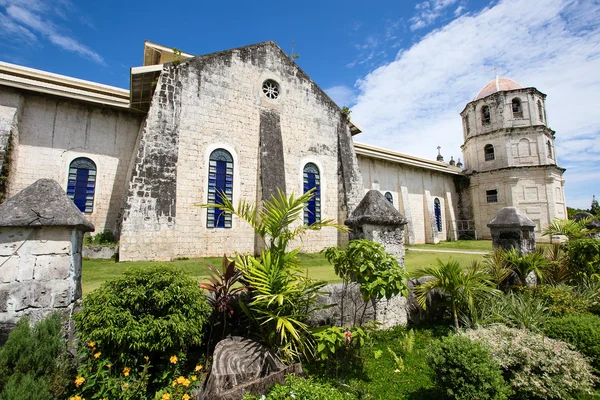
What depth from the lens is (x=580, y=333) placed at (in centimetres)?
394

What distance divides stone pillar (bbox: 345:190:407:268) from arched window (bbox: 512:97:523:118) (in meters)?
23.8

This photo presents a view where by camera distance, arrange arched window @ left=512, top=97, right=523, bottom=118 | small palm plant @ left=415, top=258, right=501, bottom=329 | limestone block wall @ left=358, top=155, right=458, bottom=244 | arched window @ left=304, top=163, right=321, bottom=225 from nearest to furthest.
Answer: small palm plant @ left=415, top=258, right=501, bottom=329 → arched window @ left=304, top=163, right=321, bottom=225 → limestone block wall @ left=358, top=155, right=458, bottom=244 → arched window @ left=512, top=97, right=523, bottom=118

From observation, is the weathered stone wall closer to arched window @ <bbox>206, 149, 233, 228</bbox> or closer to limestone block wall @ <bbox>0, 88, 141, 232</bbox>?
arched window @ <bbox>206, 149, 233, 228</bbox>

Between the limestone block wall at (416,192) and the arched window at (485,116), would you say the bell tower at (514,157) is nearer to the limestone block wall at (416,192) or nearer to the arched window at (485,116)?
the arched window at (485,116)

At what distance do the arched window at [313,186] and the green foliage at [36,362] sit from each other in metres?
10.6

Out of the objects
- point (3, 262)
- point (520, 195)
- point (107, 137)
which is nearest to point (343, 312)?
point (3, 262)

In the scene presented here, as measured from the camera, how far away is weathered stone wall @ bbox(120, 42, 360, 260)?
31.2ft

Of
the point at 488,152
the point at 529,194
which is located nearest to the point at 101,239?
the point at 488,152

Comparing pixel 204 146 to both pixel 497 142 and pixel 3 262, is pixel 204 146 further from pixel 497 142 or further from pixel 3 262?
pixel 497 142

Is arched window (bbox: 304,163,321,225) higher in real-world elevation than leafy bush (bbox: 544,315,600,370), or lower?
higher

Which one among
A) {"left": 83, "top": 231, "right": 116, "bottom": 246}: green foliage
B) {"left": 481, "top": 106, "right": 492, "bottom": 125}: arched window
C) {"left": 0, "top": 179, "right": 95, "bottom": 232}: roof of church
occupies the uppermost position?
{"left": 481, "top": 106, "right": 492, "bottom": 125}: arched window

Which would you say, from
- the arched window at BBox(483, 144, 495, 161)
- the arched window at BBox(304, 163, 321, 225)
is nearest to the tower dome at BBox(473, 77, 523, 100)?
the arched window at BBox(483, 144, 495, 161)

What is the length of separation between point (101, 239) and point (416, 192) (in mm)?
19765

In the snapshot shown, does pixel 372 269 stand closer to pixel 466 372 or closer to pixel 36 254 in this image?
pixel 466 372
